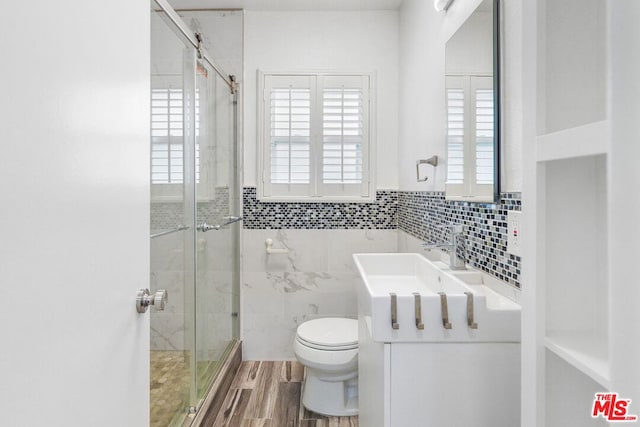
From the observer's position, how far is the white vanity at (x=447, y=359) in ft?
4.12

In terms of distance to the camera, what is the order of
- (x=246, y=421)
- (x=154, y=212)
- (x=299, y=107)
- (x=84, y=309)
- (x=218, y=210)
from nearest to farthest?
1. (x=84, y=309)
2. (x=154, y=212)
3. (x=246, y=421)
4. (x=218, y=210)
5. (x=299, y=107)

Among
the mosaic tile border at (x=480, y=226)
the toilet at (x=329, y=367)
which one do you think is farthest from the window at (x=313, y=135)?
the toilet at (x=329, y=367)

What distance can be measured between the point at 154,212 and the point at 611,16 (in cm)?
131

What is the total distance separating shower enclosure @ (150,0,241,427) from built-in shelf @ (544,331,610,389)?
1205 millimetres

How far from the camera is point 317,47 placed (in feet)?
9.62

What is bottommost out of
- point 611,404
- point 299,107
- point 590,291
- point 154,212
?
point 611,404

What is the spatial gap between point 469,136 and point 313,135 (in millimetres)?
1450

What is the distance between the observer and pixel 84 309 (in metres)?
0.74

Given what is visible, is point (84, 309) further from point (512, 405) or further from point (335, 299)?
point (335, 299)

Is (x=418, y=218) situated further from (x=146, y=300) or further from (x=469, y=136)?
(x=146, y=300)

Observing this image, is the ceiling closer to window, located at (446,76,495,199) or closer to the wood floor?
window, located at (446,76,495,199)

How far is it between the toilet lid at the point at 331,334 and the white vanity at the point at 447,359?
891 mm

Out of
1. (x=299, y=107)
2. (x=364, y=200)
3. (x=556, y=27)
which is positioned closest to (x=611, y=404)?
(x=556, y=27)

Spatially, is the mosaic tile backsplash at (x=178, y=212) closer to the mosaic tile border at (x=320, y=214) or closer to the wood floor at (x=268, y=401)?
the mosaic tile border at (x=320, y=214)
